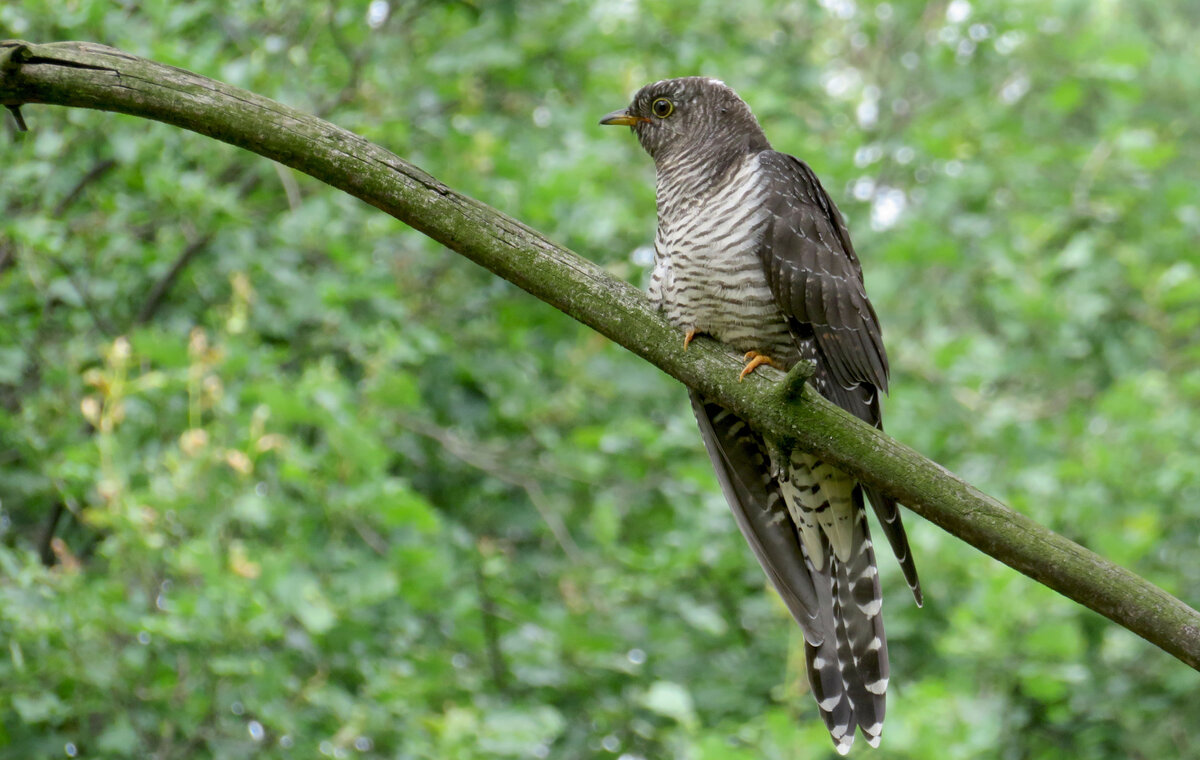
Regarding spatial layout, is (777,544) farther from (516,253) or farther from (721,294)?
(516,253)

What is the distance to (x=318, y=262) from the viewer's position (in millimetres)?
5879

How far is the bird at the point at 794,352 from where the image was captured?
10.5ft

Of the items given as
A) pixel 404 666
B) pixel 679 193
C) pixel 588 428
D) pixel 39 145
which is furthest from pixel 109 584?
pixel 588 428

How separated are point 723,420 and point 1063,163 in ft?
20.0

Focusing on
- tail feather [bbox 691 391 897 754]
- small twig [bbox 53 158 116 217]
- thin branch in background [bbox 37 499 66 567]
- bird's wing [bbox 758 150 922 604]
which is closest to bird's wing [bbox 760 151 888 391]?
bird's wing [bbox 758 150 922 604]

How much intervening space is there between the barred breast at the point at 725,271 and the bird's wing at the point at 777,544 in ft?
0.73

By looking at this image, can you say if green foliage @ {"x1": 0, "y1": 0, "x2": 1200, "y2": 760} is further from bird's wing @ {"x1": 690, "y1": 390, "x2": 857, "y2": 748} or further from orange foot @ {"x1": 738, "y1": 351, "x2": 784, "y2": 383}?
orange foot @ {"x1": 738, "y1": 351, "x2": 784, "y2": 383}

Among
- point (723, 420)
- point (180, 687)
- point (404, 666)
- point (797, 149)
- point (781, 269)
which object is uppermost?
point (797, 149)

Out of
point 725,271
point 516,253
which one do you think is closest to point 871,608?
point 725,271

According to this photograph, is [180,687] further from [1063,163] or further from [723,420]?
[1063,163]

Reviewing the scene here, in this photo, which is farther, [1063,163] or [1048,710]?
[1063,163]

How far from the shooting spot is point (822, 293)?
326 cm

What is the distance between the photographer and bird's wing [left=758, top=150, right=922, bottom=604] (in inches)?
127

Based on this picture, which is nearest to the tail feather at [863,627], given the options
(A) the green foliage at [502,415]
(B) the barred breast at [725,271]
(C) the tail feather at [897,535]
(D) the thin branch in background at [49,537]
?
(C) the tail feather at [897,535]
